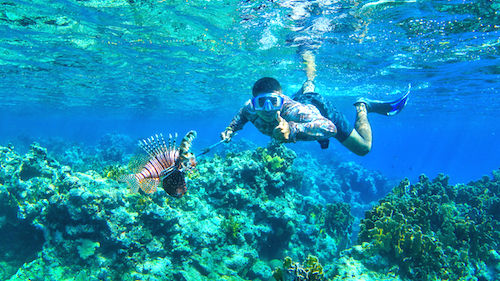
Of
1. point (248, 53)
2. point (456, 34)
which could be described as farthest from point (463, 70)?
point (248, 53)

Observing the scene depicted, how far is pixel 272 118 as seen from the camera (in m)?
3.76

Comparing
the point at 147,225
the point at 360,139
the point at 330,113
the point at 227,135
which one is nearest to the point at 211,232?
the point at 147,225

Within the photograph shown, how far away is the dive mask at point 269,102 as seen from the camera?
3510 mm

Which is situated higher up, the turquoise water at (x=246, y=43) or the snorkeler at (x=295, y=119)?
the turquoise water at (x=246, y=43)

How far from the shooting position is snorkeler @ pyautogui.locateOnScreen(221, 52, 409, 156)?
3539 mm

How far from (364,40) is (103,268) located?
1437 centimetres

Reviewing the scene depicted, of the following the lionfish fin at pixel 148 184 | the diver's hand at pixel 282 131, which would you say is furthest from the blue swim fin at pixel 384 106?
the lionfish fin at pixel 148 184

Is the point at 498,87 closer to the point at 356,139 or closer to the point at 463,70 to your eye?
the point at 463,70

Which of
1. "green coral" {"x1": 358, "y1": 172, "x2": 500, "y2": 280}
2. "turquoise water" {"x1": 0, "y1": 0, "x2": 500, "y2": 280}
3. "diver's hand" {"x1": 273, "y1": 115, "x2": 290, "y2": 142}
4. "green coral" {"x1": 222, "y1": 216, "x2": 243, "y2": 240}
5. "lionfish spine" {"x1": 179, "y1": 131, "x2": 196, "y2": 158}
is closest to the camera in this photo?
"lionfish spine" {"x1": 179, "y1": 131, "x2": 196, "y2": 158}

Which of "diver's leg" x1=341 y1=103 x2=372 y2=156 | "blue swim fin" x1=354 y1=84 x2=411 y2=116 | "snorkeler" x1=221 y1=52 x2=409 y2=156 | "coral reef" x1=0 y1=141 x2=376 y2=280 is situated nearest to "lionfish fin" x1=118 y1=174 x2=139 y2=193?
"snorkeler" x1=221 y1=52 x2=409 y2=156

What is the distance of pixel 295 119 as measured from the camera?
13.1 ft

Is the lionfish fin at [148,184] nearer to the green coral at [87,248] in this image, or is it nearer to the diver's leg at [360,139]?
the green coral at [87,248]

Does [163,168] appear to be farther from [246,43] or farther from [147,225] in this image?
[246,43]

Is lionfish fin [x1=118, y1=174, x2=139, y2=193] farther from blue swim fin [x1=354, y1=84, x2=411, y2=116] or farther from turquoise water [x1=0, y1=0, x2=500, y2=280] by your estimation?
blue swim fin [x1=354, y1=84, x2=411, y2=116]
